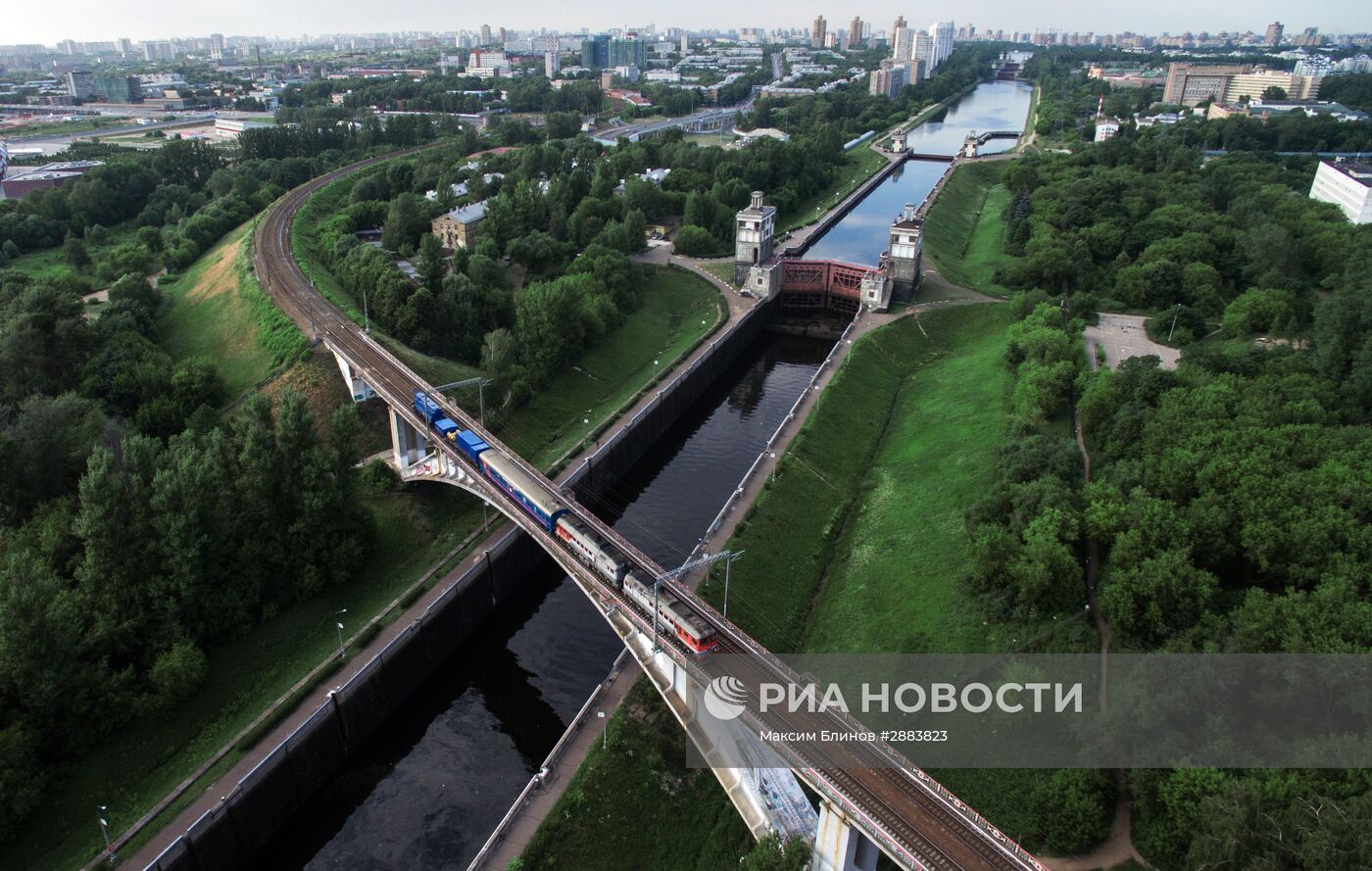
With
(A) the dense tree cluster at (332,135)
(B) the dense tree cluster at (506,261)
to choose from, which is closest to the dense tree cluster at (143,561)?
(B) the dense tree cluster at (506,261)

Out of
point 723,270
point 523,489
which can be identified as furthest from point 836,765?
point 723,270

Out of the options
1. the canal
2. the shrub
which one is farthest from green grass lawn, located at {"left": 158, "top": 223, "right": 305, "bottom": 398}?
the shrub

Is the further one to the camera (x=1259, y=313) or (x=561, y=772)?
(x=1259, y=313)

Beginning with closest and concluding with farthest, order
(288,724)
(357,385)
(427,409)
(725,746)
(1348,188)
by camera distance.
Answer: (725,746) < (288,724) < (427,409) < (357,385) < (1348,188)

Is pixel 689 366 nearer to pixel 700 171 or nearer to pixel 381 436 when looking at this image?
pixel 381 436

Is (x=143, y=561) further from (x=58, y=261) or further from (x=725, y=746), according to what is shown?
(x=58, y=261)

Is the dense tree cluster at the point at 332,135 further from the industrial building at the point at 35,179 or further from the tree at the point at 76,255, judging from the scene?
the tree at the point at 76,255

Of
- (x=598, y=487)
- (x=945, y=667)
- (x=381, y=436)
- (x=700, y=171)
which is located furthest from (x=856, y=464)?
(x=700, y=171)
